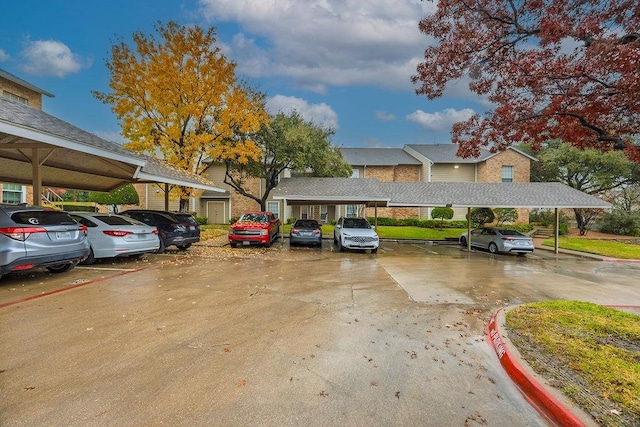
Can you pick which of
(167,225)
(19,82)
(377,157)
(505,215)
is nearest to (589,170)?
(505,215)

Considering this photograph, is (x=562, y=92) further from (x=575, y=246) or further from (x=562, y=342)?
(x=575, y=246)

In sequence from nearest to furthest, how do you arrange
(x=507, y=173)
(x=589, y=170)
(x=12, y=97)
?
(x=12, y=97) < (x=589, y=170) < (x=507, y=173)

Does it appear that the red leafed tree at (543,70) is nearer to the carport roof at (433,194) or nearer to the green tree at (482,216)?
the carport roof at (433,194)

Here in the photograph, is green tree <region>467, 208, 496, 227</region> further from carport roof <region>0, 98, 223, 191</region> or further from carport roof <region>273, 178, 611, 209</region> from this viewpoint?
carport roof <region>0, 98, 223, 191</region>

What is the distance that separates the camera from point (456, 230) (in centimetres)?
2956

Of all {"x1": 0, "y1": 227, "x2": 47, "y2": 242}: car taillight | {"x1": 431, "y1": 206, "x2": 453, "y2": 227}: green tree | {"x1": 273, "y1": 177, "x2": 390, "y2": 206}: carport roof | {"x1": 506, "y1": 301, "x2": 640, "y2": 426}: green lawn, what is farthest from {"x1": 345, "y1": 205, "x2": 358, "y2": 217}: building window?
{"x1": 0, "y1": 227, "x2": 47, "y2": 242}: car taillight

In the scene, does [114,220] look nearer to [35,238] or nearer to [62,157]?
[62,157]

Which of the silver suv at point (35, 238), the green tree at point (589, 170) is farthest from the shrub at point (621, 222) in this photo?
the silver suv at point (35, 238)

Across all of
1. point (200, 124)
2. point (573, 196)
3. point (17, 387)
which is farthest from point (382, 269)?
point (573, 196)

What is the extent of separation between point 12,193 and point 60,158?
1072 cm

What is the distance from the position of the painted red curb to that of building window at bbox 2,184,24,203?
23896mm

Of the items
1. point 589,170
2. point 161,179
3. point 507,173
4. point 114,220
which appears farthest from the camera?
point 507,173

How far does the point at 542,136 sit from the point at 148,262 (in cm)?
1140

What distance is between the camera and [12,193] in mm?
19172
